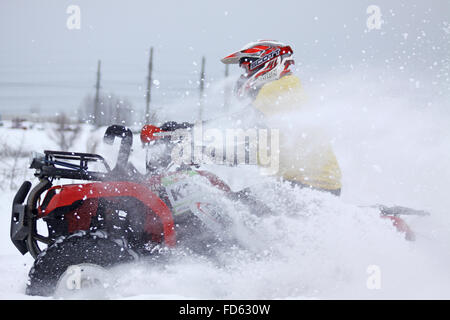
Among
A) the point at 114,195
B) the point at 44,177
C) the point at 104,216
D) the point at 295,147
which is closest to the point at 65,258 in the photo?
the point at 104,216

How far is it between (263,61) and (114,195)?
2.06m

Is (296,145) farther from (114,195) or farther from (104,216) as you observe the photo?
(104,216)

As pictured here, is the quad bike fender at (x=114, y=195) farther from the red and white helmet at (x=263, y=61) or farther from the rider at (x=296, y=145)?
the red and white helmet at (x=263, y=61)

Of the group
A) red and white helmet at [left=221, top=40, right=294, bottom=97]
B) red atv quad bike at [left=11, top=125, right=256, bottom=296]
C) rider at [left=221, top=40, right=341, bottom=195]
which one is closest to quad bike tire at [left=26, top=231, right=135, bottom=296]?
red atv quad bike at [left=11, top=125, right=256, bottom=296]

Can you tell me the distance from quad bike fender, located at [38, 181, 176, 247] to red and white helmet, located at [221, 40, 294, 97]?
1.62 meters

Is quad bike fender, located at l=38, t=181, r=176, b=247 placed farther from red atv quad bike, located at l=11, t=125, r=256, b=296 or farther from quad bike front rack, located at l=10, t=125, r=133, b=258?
quad bike front rack, located at l=10, t=125, r=133, b=258

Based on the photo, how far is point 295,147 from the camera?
362 cm

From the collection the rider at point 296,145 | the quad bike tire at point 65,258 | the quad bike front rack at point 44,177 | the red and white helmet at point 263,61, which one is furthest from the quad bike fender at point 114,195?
the red and white helmet at point 263,61

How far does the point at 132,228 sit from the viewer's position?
3.28m

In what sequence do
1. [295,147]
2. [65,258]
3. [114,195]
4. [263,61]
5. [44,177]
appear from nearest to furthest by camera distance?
[65,258] < [114,195] < [44,177] < [295,147] < [263,61]

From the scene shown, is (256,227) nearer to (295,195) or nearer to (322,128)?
(295,195)

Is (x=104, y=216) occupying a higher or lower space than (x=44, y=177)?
lower

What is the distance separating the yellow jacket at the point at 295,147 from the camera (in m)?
3.62
